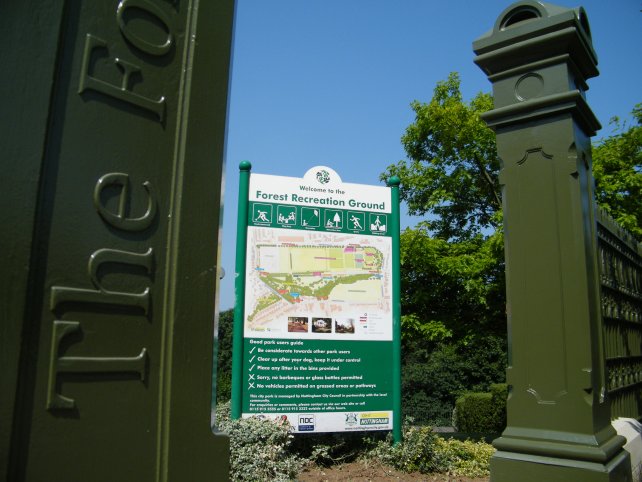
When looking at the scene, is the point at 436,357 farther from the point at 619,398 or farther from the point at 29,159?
the point at 29,159

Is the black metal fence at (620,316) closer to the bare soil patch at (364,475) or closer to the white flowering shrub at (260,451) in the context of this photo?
the bare soil patch at (364,475)

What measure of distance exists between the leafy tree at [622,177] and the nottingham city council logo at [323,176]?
9.19 m

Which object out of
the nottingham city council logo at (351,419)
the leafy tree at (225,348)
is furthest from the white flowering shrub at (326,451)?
the leafy tree at (225,348)

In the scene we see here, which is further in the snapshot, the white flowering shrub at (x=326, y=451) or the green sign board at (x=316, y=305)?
the green sign board at (x=316, y=305)

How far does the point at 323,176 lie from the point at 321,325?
1927 millimetres

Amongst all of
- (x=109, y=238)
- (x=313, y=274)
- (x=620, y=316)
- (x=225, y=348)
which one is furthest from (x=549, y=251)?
(x=225, y=348)

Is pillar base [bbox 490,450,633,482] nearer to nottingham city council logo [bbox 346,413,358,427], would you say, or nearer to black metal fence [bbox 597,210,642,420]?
black metal fence [bbox 597,210,642,420]

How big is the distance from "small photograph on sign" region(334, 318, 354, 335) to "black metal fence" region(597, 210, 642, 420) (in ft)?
10.1

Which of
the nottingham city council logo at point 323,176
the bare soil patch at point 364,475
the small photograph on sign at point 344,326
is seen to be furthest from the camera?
the nottingham city council logo at point 323,176

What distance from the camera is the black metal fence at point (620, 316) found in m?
4.23

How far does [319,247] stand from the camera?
6.80 m

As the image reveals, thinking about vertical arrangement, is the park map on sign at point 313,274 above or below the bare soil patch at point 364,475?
above

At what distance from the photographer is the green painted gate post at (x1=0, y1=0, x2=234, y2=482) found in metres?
1.00

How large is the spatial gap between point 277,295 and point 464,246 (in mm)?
9793
